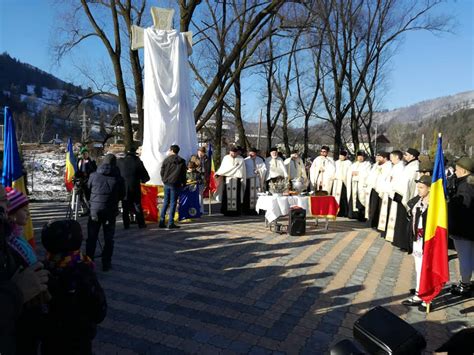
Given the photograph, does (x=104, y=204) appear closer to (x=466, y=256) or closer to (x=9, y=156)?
(x=9, y=156)

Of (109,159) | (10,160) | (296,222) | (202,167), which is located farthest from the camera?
(202,167)

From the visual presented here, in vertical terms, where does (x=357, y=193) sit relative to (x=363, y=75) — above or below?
below

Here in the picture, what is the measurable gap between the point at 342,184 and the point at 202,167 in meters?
4.31

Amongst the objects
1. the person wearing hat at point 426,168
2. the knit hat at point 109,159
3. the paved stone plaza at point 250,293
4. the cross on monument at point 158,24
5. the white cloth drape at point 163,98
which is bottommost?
the paved stone plaza at point 250,293

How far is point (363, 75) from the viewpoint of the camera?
72.2 ft

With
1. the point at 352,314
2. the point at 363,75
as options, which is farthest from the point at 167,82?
the point at 363,75

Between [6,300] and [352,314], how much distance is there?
12.4 ft

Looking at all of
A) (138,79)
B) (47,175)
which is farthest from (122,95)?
(47,175)

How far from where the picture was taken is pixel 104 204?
18.0 feet

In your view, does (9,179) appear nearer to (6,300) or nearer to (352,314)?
(6,300)

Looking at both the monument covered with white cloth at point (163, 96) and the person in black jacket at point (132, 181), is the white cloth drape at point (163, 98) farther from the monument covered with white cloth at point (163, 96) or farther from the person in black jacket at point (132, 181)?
the person in black jacket at point (132, 181)

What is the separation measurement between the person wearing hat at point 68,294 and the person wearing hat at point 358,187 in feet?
30.3

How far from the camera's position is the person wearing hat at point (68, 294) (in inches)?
85.1

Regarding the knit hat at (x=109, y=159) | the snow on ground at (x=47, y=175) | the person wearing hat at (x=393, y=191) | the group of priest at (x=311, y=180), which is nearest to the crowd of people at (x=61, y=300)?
the knit hat at (x=109, y=159)
